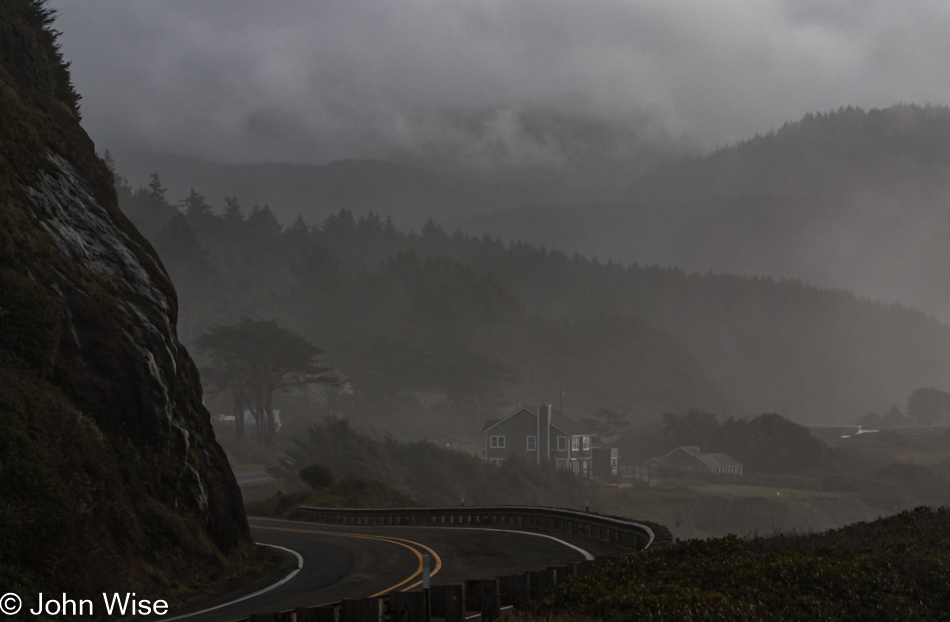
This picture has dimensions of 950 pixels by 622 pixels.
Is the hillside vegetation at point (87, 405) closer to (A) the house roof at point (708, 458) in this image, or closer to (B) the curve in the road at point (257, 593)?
(B) the curve in the road at point (257, 593)

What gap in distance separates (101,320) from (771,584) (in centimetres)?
1655

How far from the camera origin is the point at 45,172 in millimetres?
23984

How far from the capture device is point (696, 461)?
386 feet

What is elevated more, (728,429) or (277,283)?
(277,283)

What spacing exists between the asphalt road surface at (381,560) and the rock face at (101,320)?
129 inches

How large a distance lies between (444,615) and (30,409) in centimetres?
957

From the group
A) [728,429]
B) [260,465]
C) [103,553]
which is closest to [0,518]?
[103,553]

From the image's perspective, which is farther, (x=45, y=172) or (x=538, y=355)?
(x=538, y=355)

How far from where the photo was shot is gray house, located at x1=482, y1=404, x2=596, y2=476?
101438mm

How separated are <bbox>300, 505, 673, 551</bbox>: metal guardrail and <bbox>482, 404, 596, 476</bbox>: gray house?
202 ft

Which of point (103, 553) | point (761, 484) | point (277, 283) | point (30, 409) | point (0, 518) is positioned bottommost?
→ point (761, 484)

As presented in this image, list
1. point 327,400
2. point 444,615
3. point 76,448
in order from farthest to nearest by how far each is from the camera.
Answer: point 327,400 < point 76,448 < point 444,615

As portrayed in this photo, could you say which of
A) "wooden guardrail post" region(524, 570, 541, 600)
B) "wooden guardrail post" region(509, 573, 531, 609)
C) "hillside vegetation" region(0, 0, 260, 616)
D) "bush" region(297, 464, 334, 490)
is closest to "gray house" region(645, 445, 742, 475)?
"bush" region(297, 464, 334, 490)

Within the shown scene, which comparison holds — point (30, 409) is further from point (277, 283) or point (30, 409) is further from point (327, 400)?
point (277, 283)
